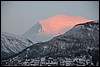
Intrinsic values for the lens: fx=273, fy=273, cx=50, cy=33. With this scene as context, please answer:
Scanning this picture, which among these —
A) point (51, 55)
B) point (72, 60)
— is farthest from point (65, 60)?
point (51, 55)

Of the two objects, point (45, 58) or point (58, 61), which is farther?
point (45, 58)

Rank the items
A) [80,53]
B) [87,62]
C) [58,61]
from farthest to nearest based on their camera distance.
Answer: [80,53]
[58,61]
[87,62]

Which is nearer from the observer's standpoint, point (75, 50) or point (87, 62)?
point (87, 62)

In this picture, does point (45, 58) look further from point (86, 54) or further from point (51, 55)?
point (86, 54)

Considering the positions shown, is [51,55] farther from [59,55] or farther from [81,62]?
[81,62]

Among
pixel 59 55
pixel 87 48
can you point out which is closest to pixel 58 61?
pixel 59 55

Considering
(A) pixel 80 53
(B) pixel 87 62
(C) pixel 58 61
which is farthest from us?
(A) pixel 80 53

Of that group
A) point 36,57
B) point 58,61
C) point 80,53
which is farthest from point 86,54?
point 36,57
